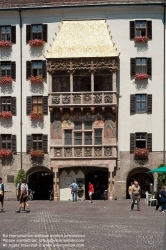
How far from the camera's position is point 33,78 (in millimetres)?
56875

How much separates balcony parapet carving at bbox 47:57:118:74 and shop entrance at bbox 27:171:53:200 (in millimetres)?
9460

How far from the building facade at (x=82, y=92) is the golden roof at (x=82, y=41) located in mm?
84

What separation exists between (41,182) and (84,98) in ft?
29.5

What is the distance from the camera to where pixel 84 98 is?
55.8m

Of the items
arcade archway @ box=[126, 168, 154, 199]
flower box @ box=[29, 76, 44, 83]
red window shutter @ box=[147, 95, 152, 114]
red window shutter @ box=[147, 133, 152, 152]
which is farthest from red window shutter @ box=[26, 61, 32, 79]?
arcade archway @ box=[126, 168, 154, 199]

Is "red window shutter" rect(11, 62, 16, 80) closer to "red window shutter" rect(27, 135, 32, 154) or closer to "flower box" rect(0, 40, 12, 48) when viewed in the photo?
"flower box" rect(0, 40, 12, 48)

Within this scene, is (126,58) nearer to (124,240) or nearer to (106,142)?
(106,142)

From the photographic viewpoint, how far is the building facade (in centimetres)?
5578

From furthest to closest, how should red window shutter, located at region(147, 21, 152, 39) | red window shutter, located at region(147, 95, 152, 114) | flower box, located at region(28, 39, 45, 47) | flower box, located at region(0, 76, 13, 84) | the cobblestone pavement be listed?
1. flower box, located at region(0, 76, 13, 84)
2. flower box, located at region(28, 39, 45, 47)
3. red window shutter, located at region(147, 21, 152, 39)
4. red window shutter, located at region(147, 95, 152, 114)
5. the cobblestone pavement

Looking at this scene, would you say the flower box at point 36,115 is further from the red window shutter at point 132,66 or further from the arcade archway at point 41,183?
the red window shutter at point 132,66

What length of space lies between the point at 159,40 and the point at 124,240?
36.9 metres

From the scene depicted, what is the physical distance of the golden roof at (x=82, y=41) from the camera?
183 ft

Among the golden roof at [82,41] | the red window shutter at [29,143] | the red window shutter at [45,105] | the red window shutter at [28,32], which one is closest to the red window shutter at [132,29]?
the golden roof at [82,41]

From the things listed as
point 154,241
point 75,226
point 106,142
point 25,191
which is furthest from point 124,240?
point 106,142
